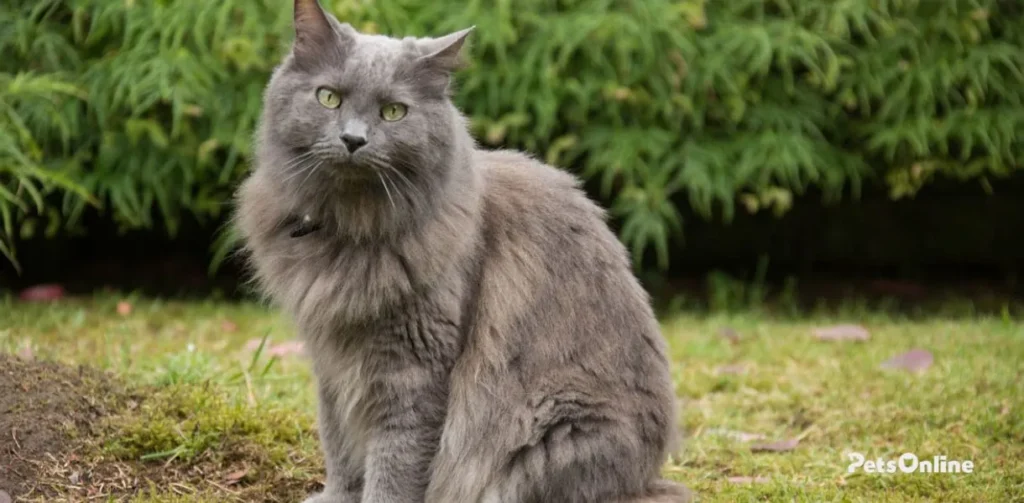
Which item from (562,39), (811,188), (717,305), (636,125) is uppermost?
(562,39)

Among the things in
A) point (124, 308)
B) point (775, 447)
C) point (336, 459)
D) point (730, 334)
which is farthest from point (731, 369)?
point (124, 308)

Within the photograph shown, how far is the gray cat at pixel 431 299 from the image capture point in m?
2.73

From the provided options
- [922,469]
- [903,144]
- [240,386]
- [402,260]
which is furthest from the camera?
[903,144]

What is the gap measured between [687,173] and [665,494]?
8.58 feet

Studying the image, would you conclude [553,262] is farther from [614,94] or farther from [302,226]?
[614,94]

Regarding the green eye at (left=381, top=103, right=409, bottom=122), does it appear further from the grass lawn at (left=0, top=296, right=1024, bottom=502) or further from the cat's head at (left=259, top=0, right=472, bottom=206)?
the grass lawn at (left=0, top=296, right=1024, bottom=502)

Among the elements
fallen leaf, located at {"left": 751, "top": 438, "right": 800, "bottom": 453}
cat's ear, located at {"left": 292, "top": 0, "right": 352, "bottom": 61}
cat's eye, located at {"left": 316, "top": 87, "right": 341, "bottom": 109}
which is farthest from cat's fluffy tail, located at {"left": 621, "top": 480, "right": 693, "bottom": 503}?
cat's ear, located at {"left": 292, "top": 0, "right": 352, "bottom": 61}

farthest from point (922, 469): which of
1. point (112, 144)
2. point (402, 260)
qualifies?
point (112, 144)

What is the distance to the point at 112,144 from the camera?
17.5 ft

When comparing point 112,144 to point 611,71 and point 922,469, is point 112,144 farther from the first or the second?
point 922,469

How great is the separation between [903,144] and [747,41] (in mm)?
1010

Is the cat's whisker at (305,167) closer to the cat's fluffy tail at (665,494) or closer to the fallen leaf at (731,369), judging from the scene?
the cat's fluffy tail at (665,494)

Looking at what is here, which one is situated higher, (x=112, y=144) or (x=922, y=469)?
(x=112, y=144)

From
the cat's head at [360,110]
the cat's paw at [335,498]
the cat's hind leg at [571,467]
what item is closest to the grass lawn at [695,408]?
the cat's paw at [335,498]
